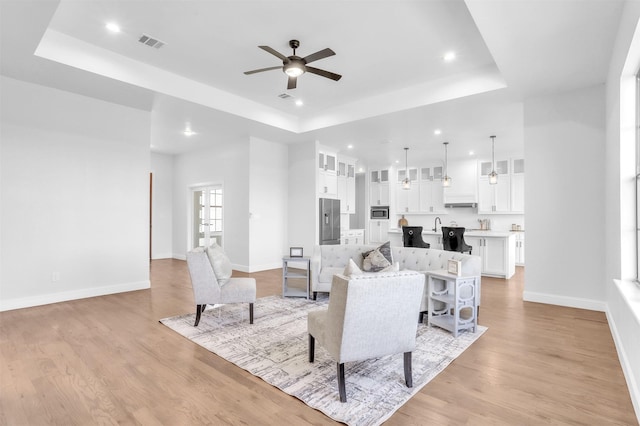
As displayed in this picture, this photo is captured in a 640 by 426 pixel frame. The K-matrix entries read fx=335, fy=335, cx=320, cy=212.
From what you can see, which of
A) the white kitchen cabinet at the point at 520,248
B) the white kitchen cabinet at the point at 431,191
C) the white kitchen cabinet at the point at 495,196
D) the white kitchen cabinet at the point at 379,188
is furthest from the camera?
the white kitchen cabinet at the point at 379,188

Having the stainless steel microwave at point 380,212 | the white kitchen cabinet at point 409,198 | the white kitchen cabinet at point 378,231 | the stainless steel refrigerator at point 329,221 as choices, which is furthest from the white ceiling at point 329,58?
the white kitchen cabinet at point 378,231

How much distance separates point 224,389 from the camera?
2.36 metres

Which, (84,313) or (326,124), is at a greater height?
(326,124)

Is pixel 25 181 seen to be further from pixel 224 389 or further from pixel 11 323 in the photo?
pixel 224 389

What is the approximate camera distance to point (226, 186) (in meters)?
7.64

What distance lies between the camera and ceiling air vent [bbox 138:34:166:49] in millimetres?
3723

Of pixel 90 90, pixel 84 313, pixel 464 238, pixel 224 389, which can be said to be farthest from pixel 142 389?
pixel 464 238

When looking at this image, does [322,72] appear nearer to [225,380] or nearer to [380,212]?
[225,380]

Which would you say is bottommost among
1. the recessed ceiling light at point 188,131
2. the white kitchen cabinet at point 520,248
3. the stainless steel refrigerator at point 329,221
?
the white kitchen cabinet at point 520,248

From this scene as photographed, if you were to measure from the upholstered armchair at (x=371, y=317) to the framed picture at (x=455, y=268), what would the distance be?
137cm

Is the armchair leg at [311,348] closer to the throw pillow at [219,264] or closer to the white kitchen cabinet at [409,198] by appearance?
the throw pillow at [219,264]

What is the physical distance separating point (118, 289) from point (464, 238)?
644 centimetres

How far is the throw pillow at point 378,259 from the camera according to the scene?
4.30 m

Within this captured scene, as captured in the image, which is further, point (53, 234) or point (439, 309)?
point (53, 234)
